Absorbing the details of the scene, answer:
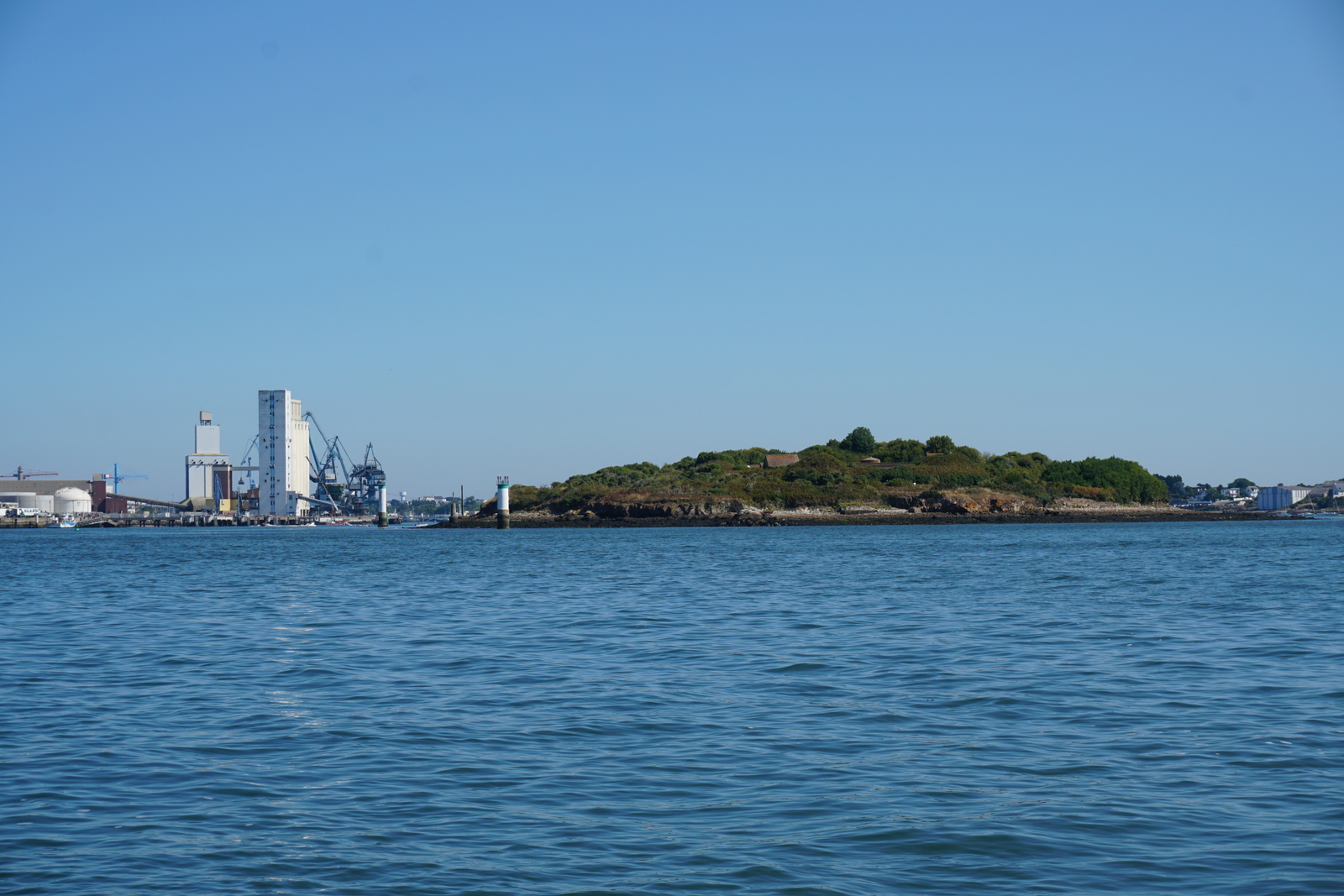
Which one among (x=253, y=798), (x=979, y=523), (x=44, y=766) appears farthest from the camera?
(x=979, y=523)

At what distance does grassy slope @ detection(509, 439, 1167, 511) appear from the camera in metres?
125

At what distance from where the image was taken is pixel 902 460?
142375 mm

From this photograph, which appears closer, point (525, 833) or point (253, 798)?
point (525, 833)

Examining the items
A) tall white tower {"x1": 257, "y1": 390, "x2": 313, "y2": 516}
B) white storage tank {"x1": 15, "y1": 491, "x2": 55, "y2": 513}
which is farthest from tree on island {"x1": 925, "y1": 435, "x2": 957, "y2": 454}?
white storage tank {"x1": 15, "y1": 491, "x2": 55, "y2": 513}

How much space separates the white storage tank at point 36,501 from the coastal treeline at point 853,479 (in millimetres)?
95013

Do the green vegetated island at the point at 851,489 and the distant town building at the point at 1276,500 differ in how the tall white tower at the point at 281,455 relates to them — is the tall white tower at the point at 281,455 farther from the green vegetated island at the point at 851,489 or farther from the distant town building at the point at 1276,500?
the distant town building at the point at 1276,500

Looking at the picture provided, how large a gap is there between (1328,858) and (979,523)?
4356 inches

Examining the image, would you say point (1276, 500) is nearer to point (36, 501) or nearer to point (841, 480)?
point (841, 480)

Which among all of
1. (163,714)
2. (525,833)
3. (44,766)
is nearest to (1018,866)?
(525,833)

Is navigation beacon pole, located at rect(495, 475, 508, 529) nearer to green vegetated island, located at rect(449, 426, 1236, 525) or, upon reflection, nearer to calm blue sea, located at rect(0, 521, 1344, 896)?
green vegetated island, located at rect(449, 426, 1236, 525)

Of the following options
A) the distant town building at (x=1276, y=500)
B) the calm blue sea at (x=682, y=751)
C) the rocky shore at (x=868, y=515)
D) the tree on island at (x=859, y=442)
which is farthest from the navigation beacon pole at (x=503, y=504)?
the distant town building at (x=1276, y=500)

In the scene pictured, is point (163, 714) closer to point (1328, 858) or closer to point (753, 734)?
point (753, 734)

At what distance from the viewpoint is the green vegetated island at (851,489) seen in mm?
120688

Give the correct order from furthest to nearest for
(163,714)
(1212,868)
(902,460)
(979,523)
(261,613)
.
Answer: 1. (902,460)
2. (979,523)
3. (261,613)
4. (163,714)
5. (1212,868)
